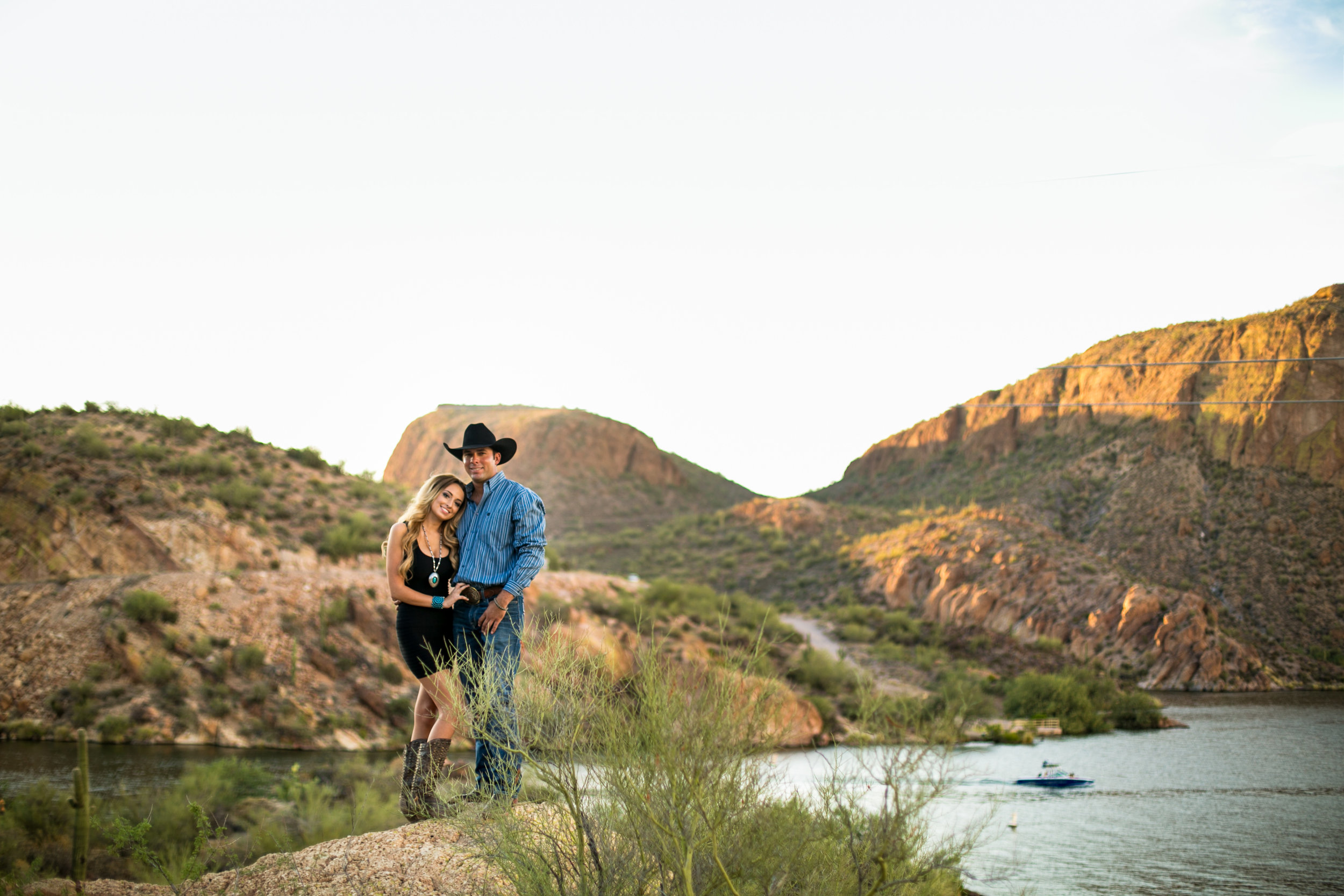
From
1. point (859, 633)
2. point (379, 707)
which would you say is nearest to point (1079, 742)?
point (859, 633)

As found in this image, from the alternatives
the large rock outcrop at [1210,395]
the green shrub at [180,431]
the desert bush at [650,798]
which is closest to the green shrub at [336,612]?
the green shrub at [180,431]

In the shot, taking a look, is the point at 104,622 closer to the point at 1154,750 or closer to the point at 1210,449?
the point at 1154,750

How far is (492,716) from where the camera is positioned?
5.37 m

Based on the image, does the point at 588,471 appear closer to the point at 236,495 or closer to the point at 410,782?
the point at 236,495

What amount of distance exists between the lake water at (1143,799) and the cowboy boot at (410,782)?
2.57m

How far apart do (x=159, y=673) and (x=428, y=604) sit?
19.2 meters

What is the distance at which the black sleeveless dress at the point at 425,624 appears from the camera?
6.23m

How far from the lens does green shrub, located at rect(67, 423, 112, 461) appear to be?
1173 inches

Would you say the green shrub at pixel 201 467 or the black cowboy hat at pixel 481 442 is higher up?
the green shrub at pixel 201 467

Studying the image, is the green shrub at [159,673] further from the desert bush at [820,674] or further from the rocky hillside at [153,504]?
the desert bush at [820,674]

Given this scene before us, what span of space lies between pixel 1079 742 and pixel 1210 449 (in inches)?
1169

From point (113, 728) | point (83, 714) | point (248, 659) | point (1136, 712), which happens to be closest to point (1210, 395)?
point (1136, 712)

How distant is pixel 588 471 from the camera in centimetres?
9925

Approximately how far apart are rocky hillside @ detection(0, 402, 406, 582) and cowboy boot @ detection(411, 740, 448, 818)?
23.1 m
